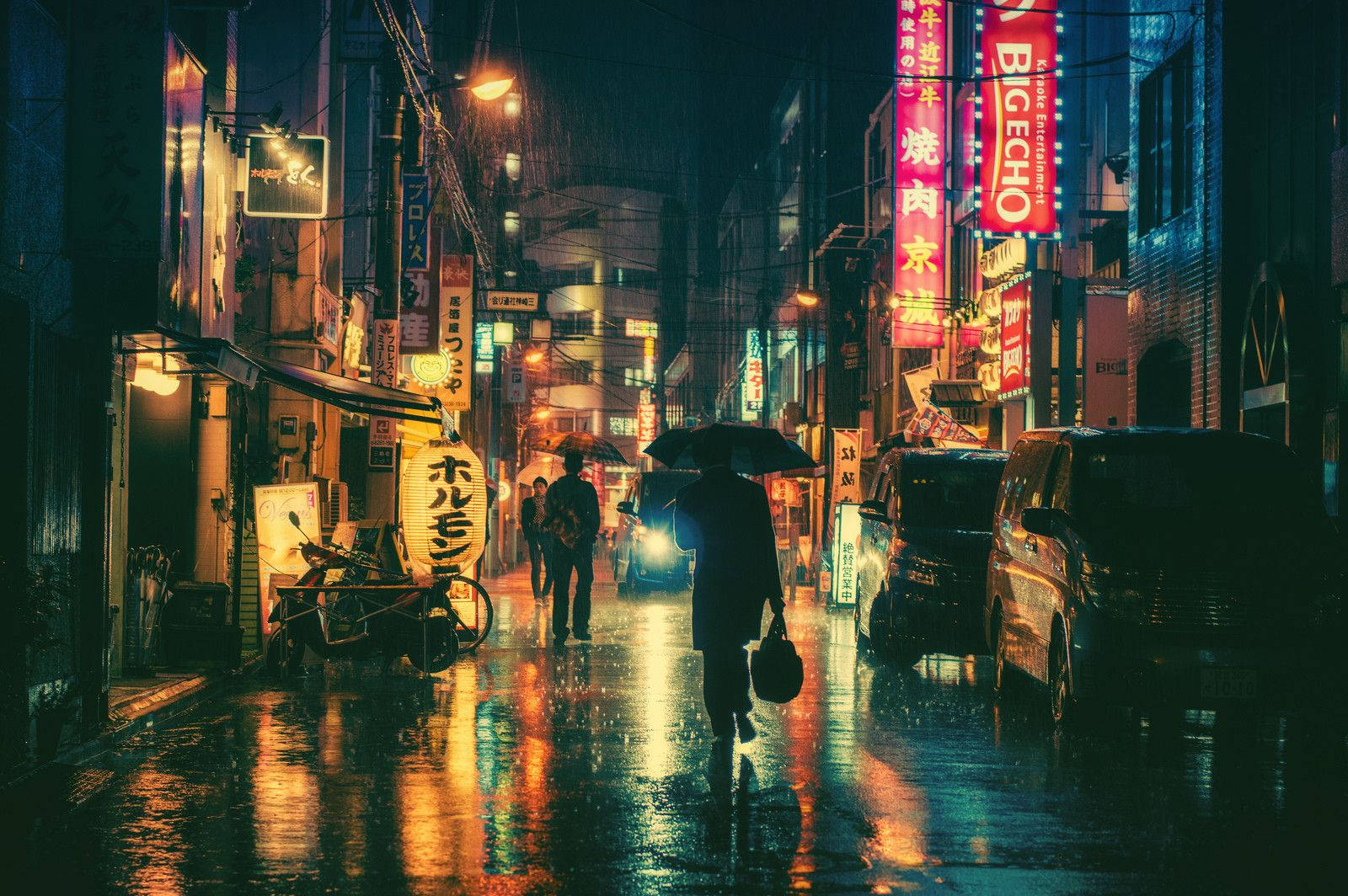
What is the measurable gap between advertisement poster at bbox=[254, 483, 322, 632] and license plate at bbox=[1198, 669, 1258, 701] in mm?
9563

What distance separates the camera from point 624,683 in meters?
13.7

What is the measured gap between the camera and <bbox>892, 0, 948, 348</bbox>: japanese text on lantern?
29844 mm

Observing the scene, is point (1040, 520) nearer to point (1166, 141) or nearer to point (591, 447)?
point (1166, 141)

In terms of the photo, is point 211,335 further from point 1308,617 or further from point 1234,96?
point 1234,96

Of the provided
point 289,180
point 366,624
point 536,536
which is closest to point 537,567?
point 536,536

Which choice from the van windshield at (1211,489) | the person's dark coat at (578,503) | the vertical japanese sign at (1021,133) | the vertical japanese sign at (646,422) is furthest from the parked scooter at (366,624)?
the vertical japanese sign at (646,422)

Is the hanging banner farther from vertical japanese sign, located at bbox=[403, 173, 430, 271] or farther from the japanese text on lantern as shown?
vertical japanese sign, located at bbox=[403, 173, 430, 271]

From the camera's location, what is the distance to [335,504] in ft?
89.8

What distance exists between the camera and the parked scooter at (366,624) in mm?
14406

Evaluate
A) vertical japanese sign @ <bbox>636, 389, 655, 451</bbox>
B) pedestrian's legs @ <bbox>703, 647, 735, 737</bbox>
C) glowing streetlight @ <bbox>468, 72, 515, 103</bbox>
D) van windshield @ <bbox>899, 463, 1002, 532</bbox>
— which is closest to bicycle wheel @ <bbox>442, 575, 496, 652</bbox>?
van windshield @ <bbox>899, 463, 1002, 532</bbox>

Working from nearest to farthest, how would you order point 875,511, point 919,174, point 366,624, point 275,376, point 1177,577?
point 1177,577, point 275,376, point 366,624, point 875,511, point 919,174

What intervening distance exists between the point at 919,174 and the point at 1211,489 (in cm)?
1994

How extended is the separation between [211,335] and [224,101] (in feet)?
10.7

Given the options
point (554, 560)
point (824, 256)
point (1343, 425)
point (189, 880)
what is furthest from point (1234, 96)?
point (824, 256)
